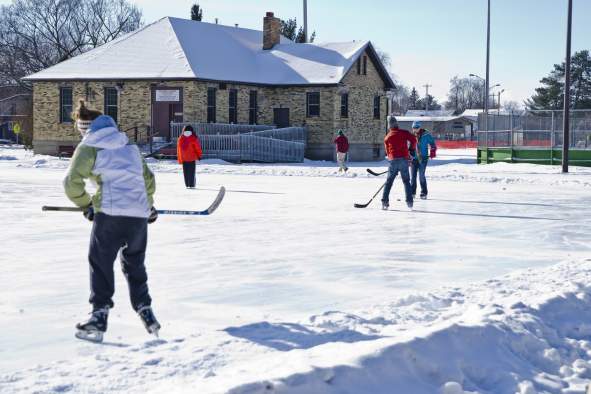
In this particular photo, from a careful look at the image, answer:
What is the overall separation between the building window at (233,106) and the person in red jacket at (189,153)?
21201 mm

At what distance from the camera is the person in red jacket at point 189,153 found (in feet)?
73.1

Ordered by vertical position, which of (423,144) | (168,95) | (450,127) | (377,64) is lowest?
(423,144)

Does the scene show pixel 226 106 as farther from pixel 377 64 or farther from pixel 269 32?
pixel 377 64

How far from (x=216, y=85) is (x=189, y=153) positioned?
20.5 m

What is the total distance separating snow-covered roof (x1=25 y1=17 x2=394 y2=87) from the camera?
42344 millimetres

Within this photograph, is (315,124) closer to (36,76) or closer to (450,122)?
(36,76)

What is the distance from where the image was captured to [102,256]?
6.12 metres

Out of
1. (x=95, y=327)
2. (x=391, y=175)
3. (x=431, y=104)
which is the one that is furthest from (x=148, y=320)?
(x=431, y=104)

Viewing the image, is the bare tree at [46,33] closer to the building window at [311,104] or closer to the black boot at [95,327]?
the building window at [311,104]

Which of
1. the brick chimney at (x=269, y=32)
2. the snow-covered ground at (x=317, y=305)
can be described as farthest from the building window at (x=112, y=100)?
the snow-covered ground at (x=317, y=305)

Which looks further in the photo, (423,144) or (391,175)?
(423,144)

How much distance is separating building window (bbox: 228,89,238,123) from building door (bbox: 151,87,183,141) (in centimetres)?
290

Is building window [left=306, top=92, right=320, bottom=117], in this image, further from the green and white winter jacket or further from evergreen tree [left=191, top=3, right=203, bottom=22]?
the green and white winter jacket

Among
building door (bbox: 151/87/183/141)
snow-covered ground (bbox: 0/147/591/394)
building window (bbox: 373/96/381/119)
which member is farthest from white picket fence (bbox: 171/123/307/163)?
snow-covered ground (bbox: 0/147/591/394)
